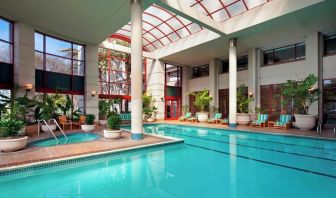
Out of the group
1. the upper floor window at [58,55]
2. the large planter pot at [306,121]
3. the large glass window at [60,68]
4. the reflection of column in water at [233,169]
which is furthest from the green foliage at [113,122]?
the large planter pot at [306,121]

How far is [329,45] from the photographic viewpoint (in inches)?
470

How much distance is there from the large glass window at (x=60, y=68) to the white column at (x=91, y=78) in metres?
0.30

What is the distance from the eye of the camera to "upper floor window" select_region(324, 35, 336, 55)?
11750 millimetres

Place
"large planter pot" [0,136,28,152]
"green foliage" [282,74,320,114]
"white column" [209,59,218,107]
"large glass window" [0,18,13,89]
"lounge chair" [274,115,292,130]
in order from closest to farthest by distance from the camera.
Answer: "large planter pot" [0,136,28,152] < "large glass window" [0,18,13,89] < "green foliage" [282,74,320,114] < "lounge chair" [274,115,292,130] < "white column" [209,59,218,107]

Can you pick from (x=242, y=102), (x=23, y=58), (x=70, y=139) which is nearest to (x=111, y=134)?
(x=70, y=139)

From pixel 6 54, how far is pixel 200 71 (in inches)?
594

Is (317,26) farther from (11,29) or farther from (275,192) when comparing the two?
(11,29)

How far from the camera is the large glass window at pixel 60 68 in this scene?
11414 mm

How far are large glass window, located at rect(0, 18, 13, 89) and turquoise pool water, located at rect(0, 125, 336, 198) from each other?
737cm

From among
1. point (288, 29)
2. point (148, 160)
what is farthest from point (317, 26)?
point (148, 160)

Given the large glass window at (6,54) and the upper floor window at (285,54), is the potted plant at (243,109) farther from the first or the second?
the large glass window at (6,54)

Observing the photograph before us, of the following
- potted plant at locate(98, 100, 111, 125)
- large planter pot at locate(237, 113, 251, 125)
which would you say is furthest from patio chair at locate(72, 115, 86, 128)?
large planter pot at locate(237, 113, 251, 125)

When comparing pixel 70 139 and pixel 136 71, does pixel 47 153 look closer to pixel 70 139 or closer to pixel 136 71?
pixel 70 139

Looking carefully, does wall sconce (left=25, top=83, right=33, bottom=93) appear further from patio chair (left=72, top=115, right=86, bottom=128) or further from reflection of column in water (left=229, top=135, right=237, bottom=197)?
reflection of column in water (left=229, top=135, right=237, bottom=197)
